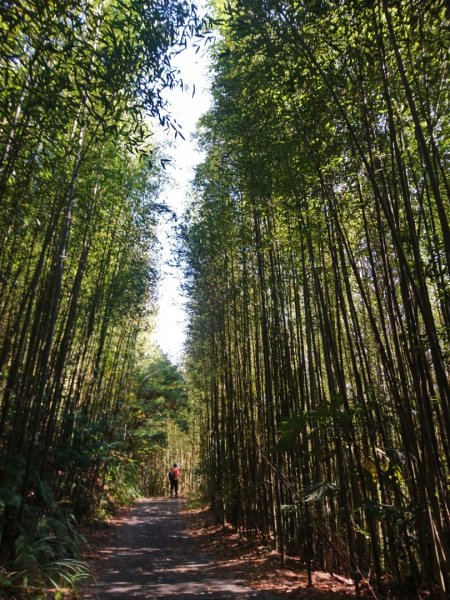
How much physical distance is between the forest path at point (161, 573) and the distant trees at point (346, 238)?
0.85 meters

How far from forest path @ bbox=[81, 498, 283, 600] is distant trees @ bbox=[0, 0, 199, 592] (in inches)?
29.9

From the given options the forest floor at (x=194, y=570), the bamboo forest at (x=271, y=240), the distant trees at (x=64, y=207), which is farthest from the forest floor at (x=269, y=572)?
the distant trees at (x=64, y=207)

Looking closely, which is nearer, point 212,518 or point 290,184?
point 290,184

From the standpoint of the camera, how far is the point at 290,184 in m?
4.17

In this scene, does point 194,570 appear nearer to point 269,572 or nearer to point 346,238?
point 269,572

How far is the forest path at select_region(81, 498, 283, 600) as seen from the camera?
3842 mm

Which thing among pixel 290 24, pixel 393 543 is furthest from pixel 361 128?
pixel 393 543

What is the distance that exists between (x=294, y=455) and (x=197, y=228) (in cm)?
428

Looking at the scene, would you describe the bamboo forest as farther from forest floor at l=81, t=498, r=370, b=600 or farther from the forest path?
the forest path

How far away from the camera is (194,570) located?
4836 mm

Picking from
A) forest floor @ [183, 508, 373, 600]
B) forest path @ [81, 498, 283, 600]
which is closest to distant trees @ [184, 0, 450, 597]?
forest floor @ [183, 508, 373, 600]

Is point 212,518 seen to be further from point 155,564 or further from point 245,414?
point 155,564

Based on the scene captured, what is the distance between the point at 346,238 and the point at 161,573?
14.1 ft

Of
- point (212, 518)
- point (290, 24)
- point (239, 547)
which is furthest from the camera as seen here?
point (212, 518)
